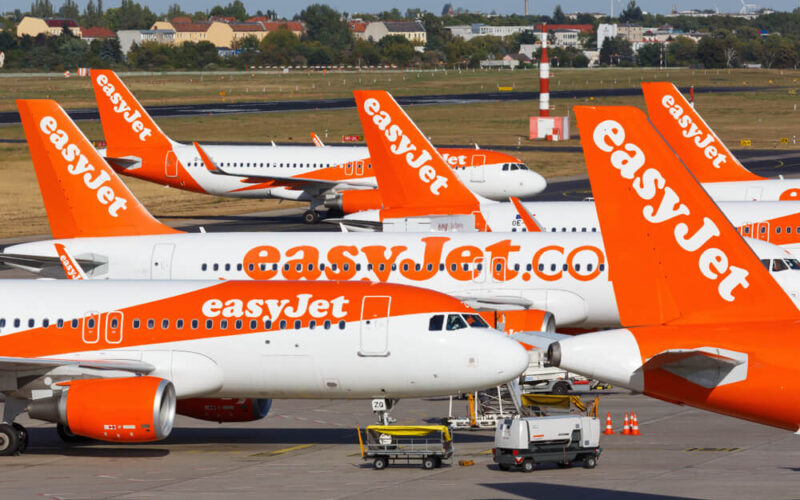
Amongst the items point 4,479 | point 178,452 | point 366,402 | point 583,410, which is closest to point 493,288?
point 366,402

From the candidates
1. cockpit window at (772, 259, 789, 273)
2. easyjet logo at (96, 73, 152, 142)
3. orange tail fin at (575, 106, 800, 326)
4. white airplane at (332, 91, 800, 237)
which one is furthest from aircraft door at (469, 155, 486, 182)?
orange tail fin at (575, 106, 800, 326)

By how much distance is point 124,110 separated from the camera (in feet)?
272

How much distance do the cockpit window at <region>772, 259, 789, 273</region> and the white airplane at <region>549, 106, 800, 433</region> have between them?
22743mm

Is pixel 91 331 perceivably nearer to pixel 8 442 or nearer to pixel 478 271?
pixel 8 442

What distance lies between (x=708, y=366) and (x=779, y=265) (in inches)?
941

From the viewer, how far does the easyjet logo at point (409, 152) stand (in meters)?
58.4

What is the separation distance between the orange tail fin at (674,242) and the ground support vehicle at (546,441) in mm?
10869

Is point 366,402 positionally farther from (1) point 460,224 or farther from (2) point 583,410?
(1) point 460,224

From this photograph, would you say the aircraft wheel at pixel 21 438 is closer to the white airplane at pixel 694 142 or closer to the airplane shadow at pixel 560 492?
the airplane shadow at pixel 560 492

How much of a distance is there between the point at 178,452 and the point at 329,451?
3.94 m

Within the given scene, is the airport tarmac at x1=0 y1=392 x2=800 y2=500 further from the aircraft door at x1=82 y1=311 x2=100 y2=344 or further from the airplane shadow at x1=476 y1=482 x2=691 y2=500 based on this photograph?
the aircraft door at x1=82 y1=311 x2=100 y2=344

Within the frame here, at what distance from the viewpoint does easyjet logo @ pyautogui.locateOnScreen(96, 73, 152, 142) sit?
80312mm

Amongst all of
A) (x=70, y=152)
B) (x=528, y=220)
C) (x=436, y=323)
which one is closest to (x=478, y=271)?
(x=528, y=220)

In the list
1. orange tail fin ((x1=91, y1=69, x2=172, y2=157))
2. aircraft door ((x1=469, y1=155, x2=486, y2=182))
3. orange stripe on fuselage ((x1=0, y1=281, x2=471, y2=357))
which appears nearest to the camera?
orange stripe on fuselage ((x1=0, y1=281, x2=471, y2=357))
